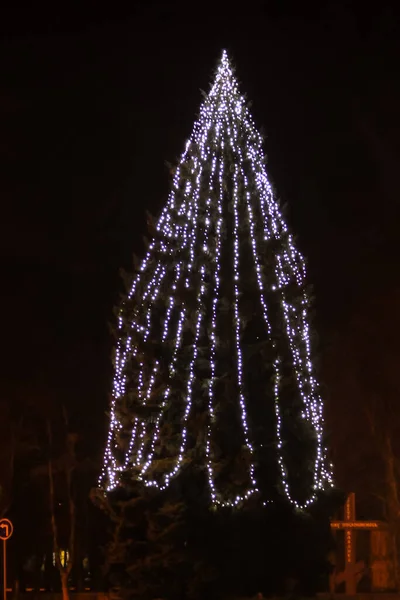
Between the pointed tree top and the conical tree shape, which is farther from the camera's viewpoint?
the pointed tree top

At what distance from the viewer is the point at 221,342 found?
1688cm

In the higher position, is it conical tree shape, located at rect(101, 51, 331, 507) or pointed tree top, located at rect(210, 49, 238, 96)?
pointed tree top, located at rect(210, 49, 238, 96)

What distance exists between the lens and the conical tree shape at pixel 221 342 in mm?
16594

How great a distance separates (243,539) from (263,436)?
5.21 ft

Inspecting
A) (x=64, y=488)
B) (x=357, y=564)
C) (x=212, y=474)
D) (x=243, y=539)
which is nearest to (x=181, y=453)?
(x=212, y=474)

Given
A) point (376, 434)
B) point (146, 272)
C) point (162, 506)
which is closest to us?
point (162, 506)

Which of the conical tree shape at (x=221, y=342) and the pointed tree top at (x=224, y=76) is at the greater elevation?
the pointed tree top at (x=224, y=76)

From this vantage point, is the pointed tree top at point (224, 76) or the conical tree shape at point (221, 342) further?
the pointed tree top at point (224, 76)

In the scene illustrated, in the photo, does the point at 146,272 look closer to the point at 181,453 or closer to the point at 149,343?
the point at 149,343

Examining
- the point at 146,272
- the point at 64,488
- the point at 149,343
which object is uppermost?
the point at 146,272

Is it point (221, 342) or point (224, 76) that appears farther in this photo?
point (224, 76)

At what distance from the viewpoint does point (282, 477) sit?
54.8 feet

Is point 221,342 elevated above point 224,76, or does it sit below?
below

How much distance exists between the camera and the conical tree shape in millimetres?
16594
